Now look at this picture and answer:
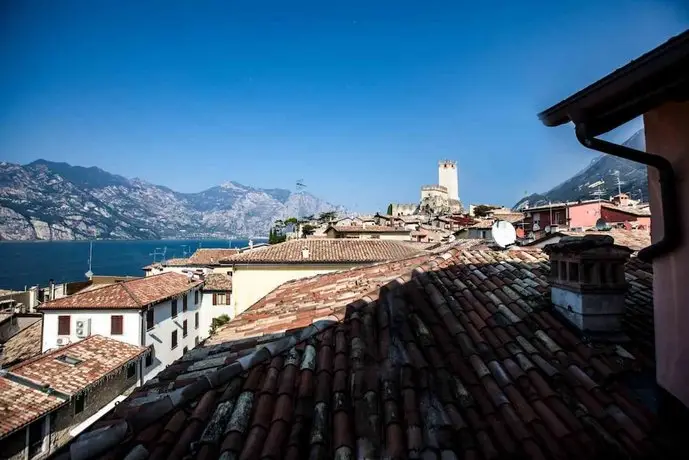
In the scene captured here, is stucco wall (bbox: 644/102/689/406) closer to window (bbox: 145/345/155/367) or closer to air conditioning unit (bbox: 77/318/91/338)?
window (bbox: 145/345/155/367)

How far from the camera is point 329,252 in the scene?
82.2 ft

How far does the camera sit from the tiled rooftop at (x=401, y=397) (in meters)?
2.76

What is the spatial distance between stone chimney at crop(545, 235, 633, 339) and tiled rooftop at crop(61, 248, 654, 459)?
10.3 inches

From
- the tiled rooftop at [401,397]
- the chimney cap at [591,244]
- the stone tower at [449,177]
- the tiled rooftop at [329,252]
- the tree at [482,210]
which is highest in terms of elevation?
the stone tower at [449,177]

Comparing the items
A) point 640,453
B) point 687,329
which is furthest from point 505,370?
point 687,329

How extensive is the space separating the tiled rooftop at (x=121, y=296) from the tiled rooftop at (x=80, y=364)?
2794 millimetres

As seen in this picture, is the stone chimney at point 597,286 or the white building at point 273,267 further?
the white building at point 273,267

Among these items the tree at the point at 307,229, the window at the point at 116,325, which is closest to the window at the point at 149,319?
the window at the point at 116,325

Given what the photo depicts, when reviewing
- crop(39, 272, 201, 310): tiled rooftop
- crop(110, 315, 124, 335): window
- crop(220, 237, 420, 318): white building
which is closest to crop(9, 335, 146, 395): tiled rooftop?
crop(110, 315, 124, 335): window

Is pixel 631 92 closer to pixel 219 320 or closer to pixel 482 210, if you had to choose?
pixel 219 320

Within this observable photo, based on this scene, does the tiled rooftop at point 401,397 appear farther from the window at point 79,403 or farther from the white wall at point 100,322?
the white wall at point 100,322

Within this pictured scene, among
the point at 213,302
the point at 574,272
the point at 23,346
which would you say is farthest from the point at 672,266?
the point at 23,346

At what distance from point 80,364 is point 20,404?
4364 mm

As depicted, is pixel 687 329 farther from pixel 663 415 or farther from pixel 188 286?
pixel 188 286
